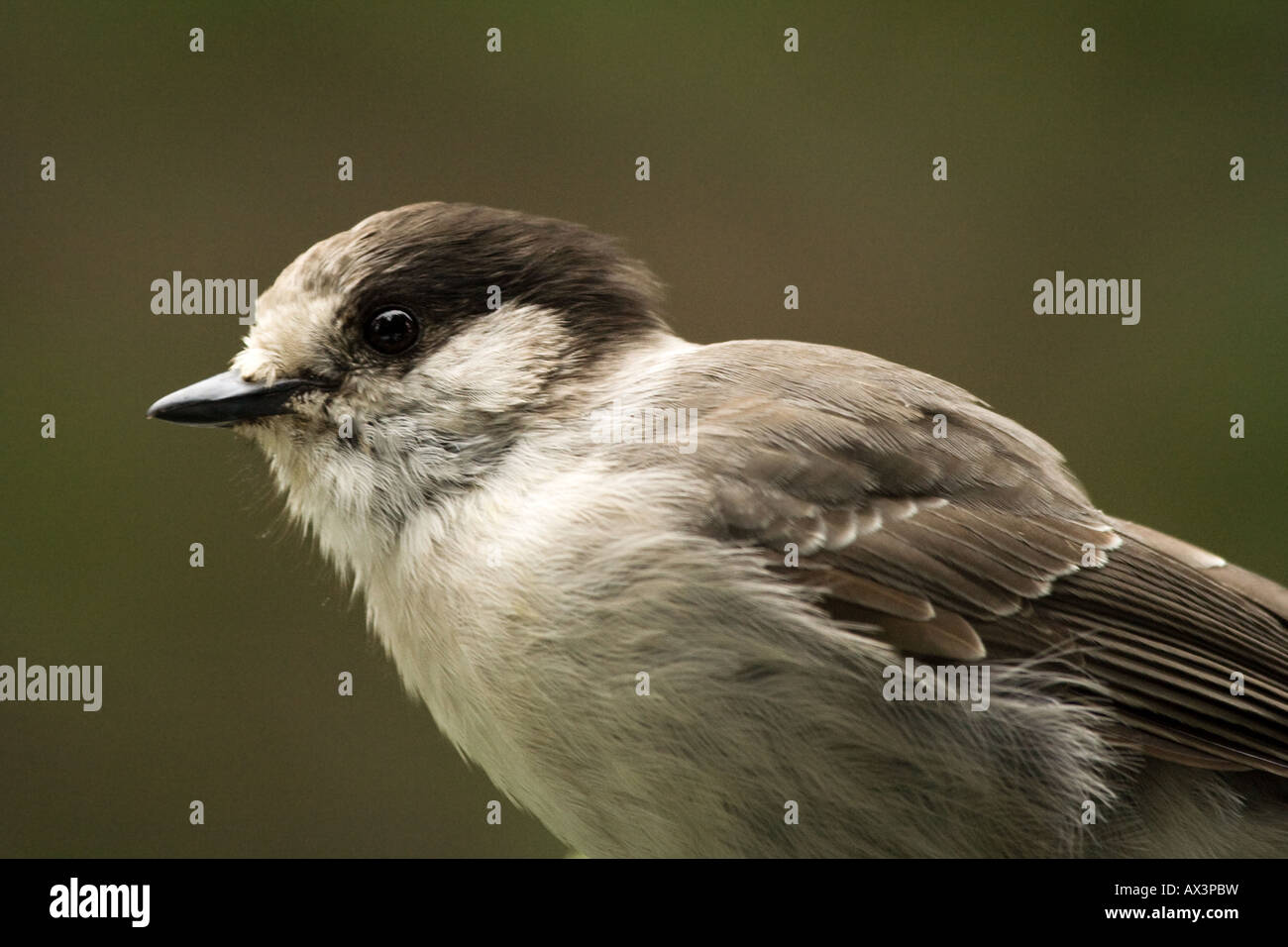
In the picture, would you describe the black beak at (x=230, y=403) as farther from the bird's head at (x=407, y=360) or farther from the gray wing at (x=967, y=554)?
the gray wing at (x=967, y=554)

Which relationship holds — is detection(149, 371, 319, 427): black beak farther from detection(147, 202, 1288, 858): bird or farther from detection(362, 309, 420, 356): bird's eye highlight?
detection(362, 309, 420, 356): bird's eye highlight

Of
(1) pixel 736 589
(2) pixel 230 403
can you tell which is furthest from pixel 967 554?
(2) pixel 230 403

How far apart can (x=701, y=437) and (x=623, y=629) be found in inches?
13.9

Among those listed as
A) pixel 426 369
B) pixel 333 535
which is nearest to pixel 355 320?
pixel 426 369

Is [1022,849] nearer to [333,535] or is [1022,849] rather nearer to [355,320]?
[333,535]

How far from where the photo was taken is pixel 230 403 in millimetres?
2168

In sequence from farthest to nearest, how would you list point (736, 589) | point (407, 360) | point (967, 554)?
1. point (407, 360)
2. point (967, 554)
3. point (736, 589)

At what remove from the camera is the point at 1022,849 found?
6.32 feet

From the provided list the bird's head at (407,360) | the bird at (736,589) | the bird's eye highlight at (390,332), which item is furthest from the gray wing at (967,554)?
the bird's eye highlight at (390,332)

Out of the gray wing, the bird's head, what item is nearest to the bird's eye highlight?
the bird's head

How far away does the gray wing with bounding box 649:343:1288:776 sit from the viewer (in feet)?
6.36

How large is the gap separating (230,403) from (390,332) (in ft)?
0.97

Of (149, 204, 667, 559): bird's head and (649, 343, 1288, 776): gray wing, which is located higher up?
(149, 204, 667, 559): bird's head

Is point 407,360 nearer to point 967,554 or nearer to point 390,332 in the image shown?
point 390,332
